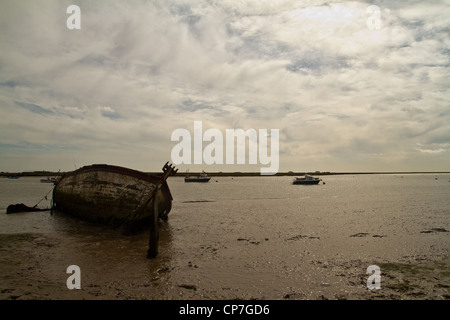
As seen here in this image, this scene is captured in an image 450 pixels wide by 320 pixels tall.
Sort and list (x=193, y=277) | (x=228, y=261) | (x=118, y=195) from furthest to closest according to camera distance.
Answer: (x=118, y=195)
(x=228, y=261)
(x=193, y=277)

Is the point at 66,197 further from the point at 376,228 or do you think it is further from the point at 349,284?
the point at 376,228

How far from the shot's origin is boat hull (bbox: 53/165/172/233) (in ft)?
46.4

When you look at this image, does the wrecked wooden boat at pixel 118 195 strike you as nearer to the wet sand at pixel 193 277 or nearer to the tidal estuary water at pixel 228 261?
the tidal estuary water at pixel 228 261

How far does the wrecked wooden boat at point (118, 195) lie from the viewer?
46.2ft

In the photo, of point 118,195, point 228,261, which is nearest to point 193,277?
point 228,261

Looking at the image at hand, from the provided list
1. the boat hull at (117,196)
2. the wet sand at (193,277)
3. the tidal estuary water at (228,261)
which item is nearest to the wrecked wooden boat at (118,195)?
the boat hull at (117,196)

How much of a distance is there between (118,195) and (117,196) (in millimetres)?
101

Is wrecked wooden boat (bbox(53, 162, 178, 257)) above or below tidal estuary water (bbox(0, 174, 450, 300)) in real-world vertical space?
above

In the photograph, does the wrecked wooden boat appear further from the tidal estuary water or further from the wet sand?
the wet sand

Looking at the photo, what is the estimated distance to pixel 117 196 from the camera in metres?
14.7

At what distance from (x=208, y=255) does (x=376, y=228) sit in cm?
1113

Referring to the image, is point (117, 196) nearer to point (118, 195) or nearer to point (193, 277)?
point (118, 195)

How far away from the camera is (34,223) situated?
17.2 meters

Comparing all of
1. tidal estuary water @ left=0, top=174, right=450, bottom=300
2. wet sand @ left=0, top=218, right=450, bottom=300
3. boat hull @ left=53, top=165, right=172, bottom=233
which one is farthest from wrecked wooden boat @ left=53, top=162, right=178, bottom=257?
wet sand @ left=0, top=218, right=450, bottom=300
